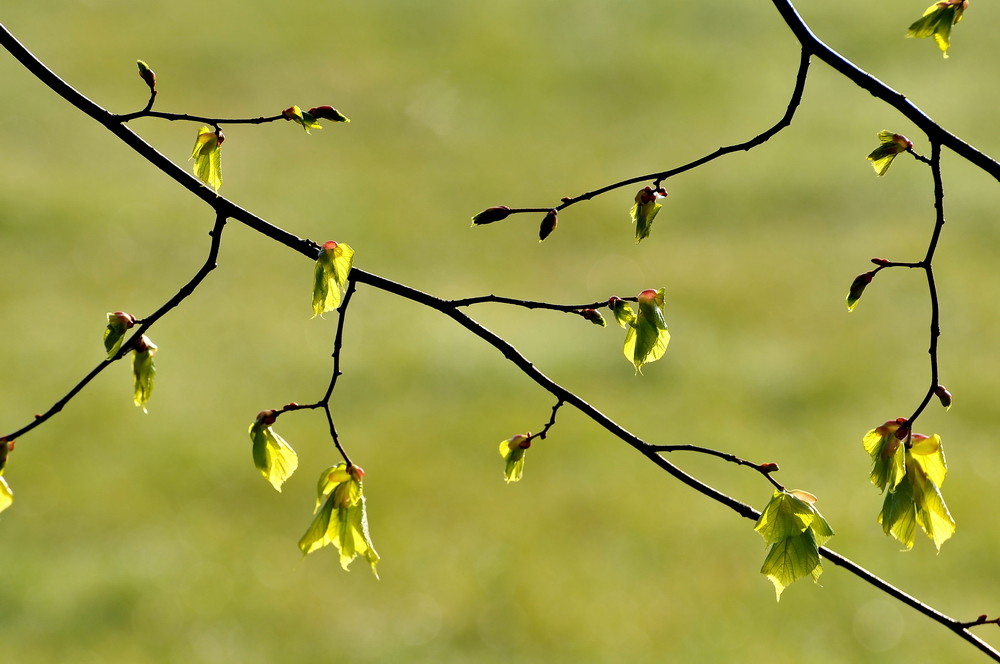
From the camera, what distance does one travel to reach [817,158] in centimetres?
791

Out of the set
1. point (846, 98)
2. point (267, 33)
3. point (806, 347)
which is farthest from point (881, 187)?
point (267, 33)

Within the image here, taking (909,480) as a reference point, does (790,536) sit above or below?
below

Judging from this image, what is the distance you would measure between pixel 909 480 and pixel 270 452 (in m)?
0.77

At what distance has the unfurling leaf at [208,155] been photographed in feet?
4.99

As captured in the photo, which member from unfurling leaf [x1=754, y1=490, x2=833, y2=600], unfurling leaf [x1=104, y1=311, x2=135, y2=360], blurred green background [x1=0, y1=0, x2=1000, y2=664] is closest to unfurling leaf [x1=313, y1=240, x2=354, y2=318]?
unfurling leaf [x1=104, y1=311, x2=135, y2=360]

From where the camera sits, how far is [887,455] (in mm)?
1263

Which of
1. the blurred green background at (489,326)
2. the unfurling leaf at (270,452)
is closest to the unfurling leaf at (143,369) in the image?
the unfurling leaf at (270,452)

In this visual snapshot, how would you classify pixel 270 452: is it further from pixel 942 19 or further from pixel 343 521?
pixel 942 19

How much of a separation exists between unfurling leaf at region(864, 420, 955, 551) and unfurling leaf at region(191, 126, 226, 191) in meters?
0.91

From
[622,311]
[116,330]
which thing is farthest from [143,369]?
[622,311]

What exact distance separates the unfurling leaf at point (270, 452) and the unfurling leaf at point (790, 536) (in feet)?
1.91

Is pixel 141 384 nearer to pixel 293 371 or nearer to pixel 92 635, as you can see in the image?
pixel 92 635

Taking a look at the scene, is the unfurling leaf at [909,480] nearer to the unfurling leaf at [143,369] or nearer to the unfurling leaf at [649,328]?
the unfurling leaf at [649,328]

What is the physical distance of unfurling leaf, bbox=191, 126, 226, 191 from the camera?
1.52 m
